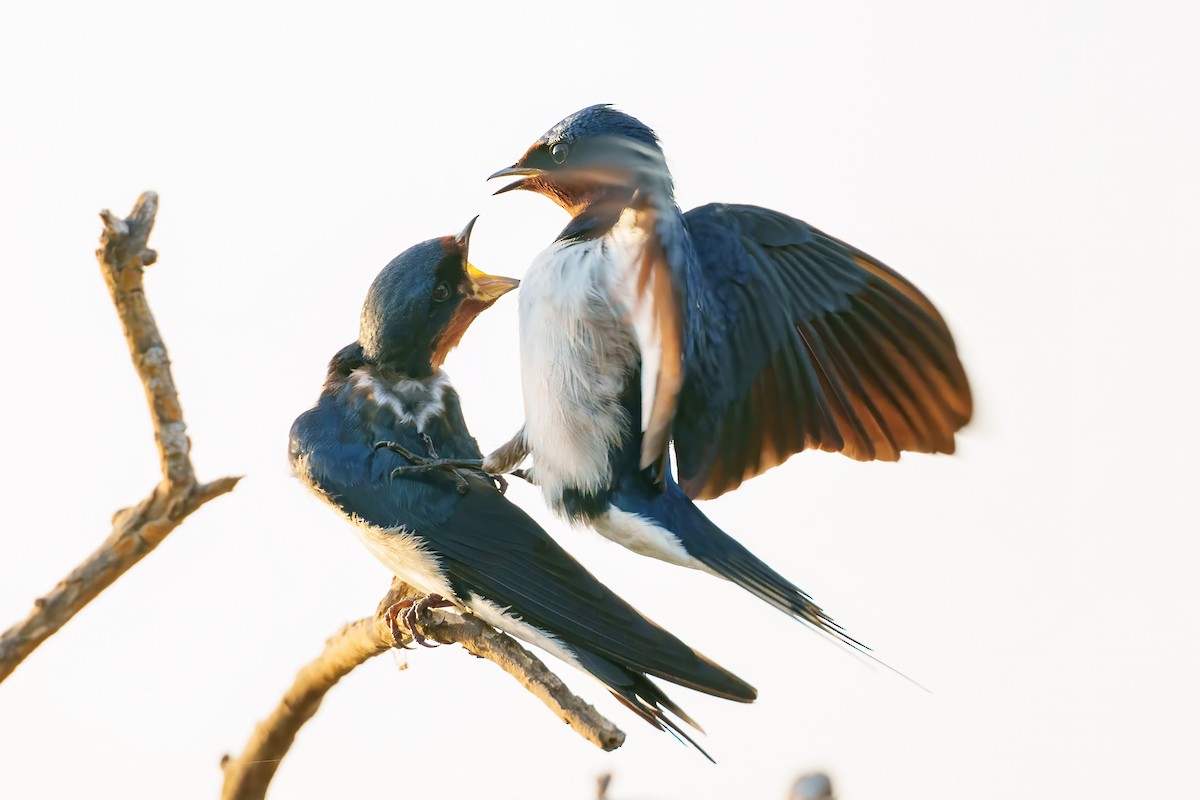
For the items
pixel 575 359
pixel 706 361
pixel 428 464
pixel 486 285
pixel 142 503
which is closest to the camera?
pixel 142 503

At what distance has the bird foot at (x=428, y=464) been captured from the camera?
9.00ft

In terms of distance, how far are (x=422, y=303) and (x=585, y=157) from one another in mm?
475

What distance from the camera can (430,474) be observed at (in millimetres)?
A: 2805

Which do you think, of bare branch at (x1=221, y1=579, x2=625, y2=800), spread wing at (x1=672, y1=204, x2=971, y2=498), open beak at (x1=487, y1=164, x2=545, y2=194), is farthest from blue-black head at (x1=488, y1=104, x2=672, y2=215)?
bare branch at (x1=221, y1=579, x2=625, y2=800)

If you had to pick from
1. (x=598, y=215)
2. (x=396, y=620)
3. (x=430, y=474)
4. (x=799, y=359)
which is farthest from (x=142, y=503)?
(x=799, y=359)

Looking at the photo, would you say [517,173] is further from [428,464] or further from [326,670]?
[326,670]

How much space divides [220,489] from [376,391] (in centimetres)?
80

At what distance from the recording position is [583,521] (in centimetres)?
255

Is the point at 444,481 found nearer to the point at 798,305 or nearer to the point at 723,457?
the point at 723,457

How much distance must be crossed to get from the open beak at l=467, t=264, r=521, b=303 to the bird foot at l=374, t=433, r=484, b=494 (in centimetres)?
32

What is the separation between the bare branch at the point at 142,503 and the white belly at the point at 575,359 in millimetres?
605

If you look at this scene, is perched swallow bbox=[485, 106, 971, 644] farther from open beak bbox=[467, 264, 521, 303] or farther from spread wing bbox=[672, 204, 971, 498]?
open beak bbox=[467, 264, 521, 303]

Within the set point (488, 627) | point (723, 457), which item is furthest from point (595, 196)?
point (488, 627)

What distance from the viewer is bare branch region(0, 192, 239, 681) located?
6.64ft
